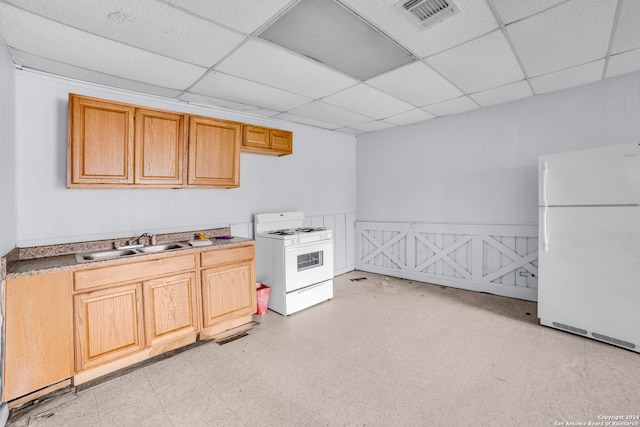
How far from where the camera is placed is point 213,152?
3.29 meters

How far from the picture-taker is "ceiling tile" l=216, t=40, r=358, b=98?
7.93 ft

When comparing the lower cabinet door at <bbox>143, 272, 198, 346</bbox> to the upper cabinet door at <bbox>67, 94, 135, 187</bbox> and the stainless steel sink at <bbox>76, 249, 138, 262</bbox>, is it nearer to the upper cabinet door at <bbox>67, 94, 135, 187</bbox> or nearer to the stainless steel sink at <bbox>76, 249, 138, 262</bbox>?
the stainless steel sink at <bbox>76, 249, 138, 262</bbox>

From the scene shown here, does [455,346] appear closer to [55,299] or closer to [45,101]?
[55,299]

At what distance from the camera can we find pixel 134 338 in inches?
98.1

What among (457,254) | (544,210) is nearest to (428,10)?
(544,210)

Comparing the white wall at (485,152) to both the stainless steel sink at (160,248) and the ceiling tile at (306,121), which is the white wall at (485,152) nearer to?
the ceiling tile at (306,121)

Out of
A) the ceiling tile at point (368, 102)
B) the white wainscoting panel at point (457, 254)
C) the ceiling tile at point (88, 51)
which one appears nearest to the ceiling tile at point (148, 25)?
the ceiling tile at point (88, 51)

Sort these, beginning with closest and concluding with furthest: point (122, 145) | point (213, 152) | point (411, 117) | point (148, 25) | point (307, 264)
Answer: point (148, 25), point (122, 145), point (213, 152), point (307, 264), point (411, 117)

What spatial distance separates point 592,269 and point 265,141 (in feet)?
11.9

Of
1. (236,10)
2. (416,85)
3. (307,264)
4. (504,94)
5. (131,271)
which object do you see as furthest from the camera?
(307,264)

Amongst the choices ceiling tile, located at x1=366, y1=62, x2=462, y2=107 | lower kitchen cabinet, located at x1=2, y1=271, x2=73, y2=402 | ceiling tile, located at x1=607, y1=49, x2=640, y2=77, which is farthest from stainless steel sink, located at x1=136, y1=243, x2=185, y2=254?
ceiling tile, located at x1=607, y1=49, x2=640, y2=77

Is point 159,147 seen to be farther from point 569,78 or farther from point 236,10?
point 569,78

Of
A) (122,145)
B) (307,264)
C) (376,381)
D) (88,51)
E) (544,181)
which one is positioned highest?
(88,51)

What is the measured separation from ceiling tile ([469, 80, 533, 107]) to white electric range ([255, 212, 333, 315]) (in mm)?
2485
